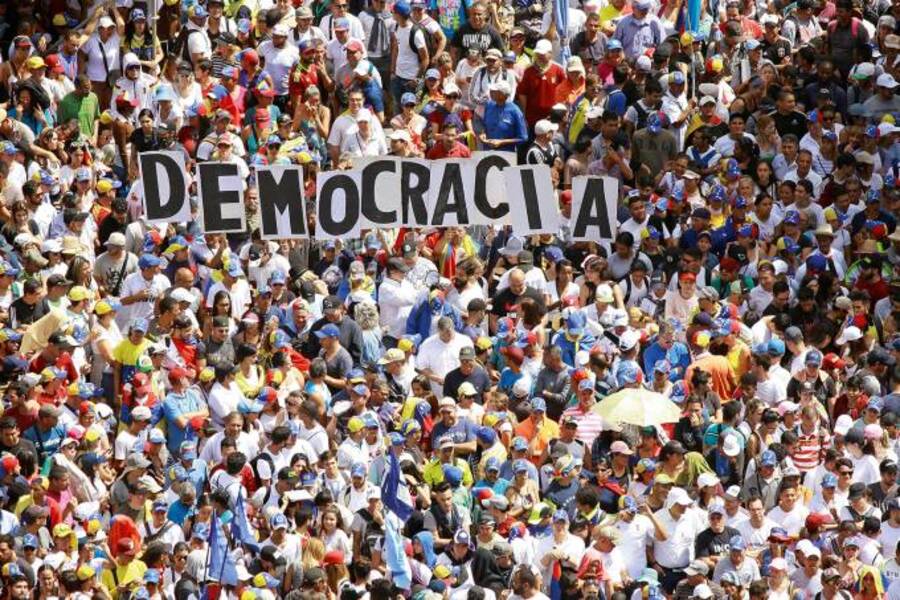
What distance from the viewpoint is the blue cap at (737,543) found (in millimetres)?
25594

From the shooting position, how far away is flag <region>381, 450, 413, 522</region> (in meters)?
25.7

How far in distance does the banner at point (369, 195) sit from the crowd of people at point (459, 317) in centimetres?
28

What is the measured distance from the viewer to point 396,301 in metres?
28.6

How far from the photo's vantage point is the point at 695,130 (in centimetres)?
3134

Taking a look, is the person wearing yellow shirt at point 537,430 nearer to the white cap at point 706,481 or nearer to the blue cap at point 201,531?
the white cap at point 706,481

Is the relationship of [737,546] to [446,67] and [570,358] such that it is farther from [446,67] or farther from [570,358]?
[446,67]

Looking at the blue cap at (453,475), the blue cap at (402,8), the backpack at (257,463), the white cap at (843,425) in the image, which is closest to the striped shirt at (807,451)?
the white cap at (843,425)

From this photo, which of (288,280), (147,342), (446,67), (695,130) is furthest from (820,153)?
(147,342)

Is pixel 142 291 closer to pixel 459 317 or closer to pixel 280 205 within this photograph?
pixel 280 205

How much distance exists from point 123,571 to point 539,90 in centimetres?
881

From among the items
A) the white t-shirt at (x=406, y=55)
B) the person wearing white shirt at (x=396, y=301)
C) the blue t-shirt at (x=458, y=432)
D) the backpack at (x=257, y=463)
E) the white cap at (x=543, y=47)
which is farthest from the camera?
the white t-shirt at (x=406, y=55)

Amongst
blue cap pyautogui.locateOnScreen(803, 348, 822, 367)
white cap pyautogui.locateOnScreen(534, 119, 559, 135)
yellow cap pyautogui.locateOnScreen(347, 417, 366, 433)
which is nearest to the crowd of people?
yellow cap pyautogui.locateOnScreen(347, 417, 366, 433)

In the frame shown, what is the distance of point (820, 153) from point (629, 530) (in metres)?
6.80

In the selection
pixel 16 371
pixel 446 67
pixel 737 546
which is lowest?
pixel 737 546
